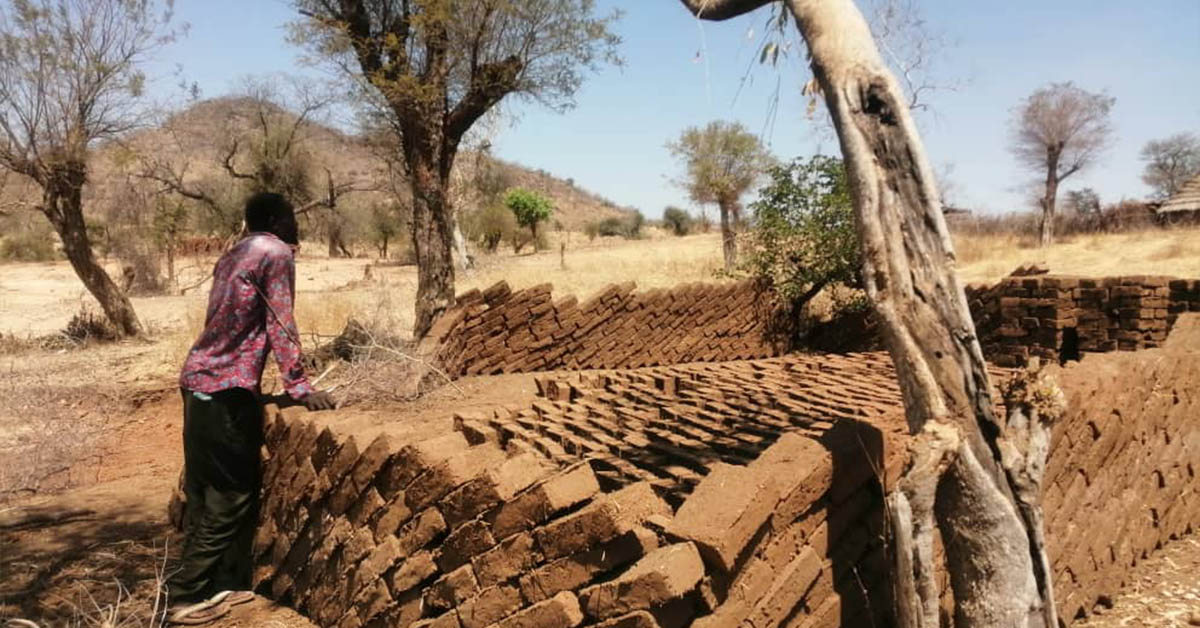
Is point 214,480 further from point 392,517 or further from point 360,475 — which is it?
point 392,517

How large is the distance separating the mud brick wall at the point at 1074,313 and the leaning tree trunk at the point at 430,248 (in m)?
5.86

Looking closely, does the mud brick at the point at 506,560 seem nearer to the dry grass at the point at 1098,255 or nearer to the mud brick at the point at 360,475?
the mud brick at the point at 360,475

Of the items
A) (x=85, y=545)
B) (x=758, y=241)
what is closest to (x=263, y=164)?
(x=758, y=241)

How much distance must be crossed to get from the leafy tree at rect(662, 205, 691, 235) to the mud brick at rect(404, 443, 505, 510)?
43791mm

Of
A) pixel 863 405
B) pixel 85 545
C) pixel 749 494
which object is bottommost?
pixel 85 545

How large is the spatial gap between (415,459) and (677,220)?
45.1m

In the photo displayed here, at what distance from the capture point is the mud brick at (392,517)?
3016mm

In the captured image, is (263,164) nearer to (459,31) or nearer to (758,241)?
(459,31)

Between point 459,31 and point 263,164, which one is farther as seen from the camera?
point 263,164

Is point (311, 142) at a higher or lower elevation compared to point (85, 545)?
higher

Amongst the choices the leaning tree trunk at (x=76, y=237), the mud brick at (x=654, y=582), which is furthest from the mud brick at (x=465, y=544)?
the leaning tree trunk at (x=76, y=237)

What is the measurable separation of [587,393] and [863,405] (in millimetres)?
1750

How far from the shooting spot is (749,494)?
2252 mm

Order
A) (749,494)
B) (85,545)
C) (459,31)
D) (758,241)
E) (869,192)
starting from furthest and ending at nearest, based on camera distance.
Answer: (758,241) < (459,31) < (85,545) < (869,192) < (749,494)
